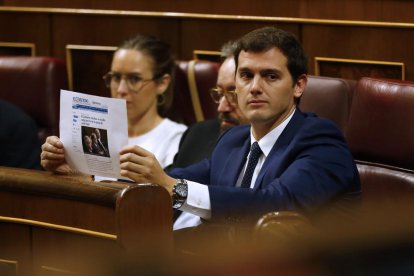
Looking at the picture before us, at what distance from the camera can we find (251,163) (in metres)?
1.80

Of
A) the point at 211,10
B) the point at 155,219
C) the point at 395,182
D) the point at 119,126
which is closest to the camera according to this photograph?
the point at 155,219

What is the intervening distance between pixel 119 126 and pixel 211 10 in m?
1.77

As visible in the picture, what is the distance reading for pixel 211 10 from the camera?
328 centimetres

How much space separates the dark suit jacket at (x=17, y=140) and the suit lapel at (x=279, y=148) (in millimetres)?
1232

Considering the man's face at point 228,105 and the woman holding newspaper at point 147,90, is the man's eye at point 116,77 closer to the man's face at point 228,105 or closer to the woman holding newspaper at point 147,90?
the woman holding newspaper at point 147,90

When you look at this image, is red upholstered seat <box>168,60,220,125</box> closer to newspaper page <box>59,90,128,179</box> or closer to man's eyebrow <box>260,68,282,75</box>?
man's eyebrow <box>260,68,282,75</box>

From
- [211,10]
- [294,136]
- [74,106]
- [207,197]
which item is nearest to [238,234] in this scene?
[207,197]

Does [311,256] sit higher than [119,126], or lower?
lower

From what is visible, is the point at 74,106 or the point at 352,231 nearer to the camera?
the point at 352,231

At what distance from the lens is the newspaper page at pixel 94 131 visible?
1602 millimetres

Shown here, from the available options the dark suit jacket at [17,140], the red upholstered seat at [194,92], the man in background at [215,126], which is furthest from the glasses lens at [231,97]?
the dark suit jacket at [17,140]

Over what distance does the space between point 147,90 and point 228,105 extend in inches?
17.6

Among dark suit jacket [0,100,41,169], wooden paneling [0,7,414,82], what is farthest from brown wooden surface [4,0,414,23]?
dark suit jacket [0,100,41,169]

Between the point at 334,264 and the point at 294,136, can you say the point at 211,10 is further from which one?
the point at 334,264
